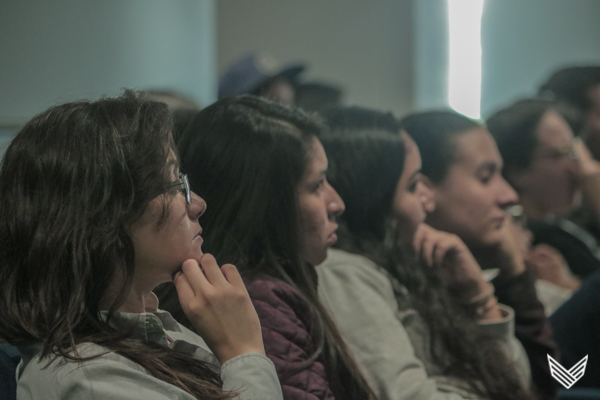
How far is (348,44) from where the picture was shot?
119 inches

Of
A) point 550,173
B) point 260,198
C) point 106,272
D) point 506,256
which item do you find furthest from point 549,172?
point 106,272

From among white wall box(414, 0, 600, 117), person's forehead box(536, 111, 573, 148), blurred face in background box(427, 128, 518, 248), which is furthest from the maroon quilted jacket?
white wall box(414, 0, 600, 117)

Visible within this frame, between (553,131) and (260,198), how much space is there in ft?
3.37

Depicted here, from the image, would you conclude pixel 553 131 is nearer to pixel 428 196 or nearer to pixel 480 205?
pixel 480 205

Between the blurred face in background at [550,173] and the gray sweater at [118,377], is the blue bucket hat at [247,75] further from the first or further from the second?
the gray sweater at [118,377]

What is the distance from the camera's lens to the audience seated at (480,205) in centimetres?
123

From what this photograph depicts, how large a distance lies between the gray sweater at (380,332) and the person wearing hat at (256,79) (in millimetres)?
492

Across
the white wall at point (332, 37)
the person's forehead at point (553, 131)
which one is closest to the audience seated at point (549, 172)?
the person's forehead at point (553, 131)

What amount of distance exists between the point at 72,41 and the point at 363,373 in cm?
79

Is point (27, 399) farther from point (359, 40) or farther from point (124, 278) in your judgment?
point (359, 40)

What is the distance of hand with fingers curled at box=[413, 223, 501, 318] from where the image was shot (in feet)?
3.94

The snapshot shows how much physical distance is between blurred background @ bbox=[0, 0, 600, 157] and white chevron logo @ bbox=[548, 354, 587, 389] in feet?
2.20

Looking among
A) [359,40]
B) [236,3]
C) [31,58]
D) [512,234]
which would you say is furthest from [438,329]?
[236,3]

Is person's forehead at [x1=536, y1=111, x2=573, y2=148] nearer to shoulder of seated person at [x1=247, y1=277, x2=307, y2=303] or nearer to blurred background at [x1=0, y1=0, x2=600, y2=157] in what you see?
blurred background at [x1=0, y1=0, x2=600, y2=157]
